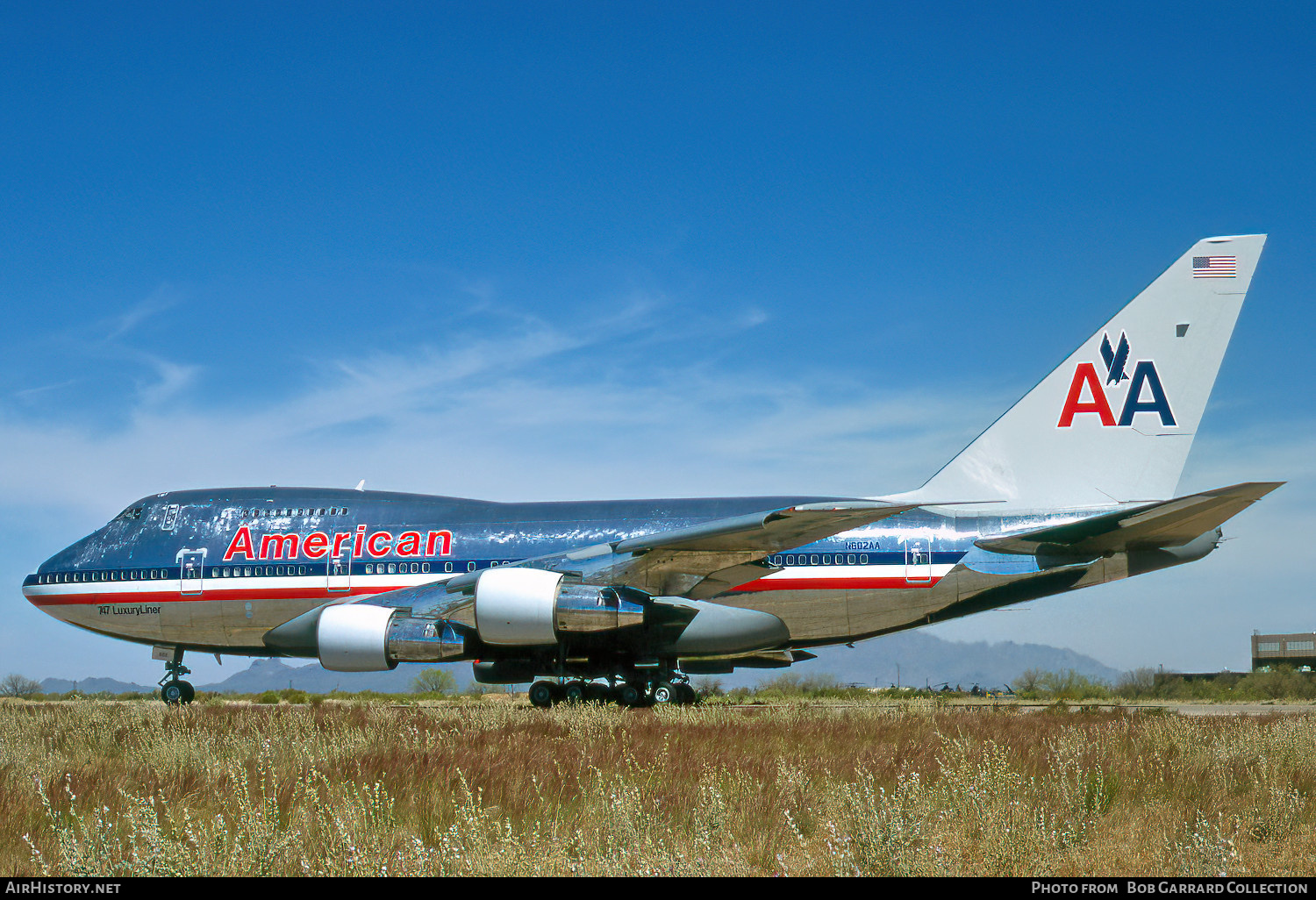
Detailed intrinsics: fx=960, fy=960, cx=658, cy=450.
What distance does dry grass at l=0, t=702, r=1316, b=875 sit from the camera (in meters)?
4.67

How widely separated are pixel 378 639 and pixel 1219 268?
17.1m

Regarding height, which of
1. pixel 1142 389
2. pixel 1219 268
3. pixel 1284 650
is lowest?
pixel 1284 650

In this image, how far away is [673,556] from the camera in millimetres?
15922

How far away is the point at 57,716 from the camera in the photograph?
13.8 m

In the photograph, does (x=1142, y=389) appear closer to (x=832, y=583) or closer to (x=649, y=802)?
(x=832, y=583)

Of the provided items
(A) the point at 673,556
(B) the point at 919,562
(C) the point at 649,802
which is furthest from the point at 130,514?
(C) the point at 649,802

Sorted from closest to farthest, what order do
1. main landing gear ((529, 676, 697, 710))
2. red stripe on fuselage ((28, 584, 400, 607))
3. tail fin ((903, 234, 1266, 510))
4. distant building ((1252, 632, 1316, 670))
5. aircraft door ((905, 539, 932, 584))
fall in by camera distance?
main landing gear ((529, 676, 697, 710)), aircraft door ((905, 539, 932, 584)), tail fin ((903, 234, 1266, 510)), red stripe on fuselage ((28, 584, 400, 607)), distant building ((1252, 632, 1316, 670))

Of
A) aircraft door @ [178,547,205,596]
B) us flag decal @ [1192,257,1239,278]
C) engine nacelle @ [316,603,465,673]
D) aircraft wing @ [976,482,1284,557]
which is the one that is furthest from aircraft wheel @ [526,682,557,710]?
us flag decal @ [1192,257,1239,278]

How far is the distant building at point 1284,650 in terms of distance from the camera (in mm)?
49031

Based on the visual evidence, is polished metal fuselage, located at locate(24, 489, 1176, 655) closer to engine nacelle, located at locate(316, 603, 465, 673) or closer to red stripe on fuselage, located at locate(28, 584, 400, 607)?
red stripe on fuselage, located at locate(28, 584, 400, 607)

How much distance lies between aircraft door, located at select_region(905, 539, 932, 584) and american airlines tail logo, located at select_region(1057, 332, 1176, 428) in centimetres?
395

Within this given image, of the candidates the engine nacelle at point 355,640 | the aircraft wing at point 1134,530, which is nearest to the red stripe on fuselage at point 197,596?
the engine nacelle at point 355,640

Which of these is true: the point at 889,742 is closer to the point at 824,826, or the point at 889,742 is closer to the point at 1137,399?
the point at 824,826

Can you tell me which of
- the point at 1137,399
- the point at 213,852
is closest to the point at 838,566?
the point at 1137,399
